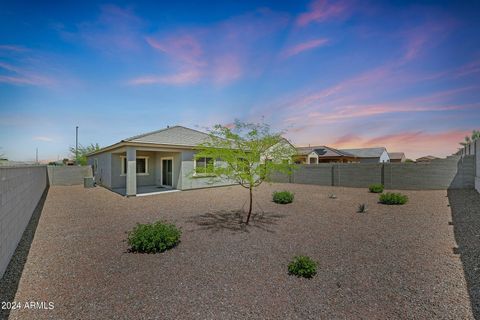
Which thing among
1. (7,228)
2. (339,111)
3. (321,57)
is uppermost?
(321,57)

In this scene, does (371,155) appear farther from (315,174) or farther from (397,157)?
(315,174)

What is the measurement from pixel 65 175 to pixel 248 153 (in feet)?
64.5

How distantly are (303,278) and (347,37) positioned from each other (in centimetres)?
889


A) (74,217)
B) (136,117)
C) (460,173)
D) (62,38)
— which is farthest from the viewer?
(136,117)

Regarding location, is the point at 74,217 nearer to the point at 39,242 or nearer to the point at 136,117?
the point at 39,242

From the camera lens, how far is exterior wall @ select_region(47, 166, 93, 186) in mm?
18359

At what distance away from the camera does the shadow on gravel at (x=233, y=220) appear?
6.46 metres

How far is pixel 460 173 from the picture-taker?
12688mm

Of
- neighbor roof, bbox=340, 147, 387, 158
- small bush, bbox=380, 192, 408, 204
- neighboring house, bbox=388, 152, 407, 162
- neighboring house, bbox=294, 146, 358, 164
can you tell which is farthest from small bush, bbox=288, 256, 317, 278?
neighboring house, bbox=388, 152, 407, 162

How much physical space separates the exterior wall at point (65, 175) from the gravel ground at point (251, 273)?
581 inches

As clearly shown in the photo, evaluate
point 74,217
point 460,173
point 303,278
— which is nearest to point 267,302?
point 303,278

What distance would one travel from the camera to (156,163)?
1662cm

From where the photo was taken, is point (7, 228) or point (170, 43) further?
point (170, 43)

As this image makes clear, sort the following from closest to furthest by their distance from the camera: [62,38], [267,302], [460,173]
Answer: [267,302] → [62,38] → [460,173]
